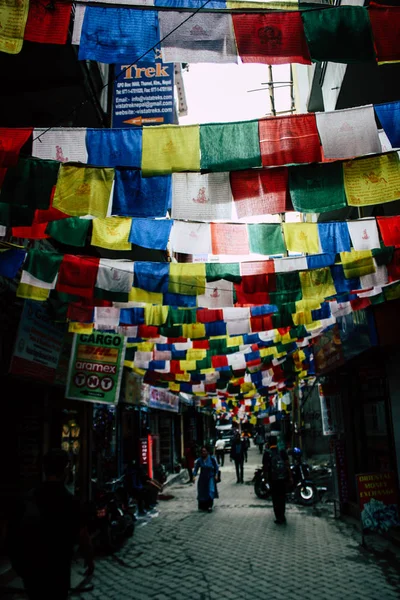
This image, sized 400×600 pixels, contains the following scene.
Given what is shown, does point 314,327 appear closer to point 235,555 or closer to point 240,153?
point 235,555

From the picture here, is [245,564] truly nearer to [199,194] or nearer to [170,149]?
[199,194]

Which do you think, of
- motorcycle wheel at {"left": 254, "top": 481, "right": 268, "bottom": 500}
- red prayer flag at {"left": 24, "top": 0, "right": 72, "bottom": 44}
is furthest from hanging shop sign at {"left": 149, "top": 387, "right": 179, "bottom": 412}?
red prayer flag at {"left": 24, "top": 0, "right": 72, "bottom": 44}

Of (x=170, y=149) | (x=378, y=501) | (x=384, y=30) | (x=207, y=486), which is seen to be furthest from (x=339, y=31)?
(x=207, y=486)

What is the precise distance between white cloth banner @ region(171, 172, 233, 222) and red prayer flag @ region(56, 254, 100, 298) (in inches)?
115

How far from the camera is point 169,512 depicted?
14.2 meters

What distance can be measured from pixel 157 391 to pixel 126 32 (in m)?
18.3

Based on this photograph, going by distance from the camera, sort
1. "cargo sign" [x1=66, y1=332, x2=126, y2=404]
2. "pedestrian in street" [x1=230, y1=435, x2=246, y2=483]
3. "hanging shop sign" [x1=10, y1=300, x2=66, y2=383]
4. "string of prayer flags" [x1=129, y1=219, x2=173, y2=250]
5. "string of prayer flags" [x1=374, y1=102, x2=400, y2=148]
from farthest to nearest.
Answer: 1. "pedestrian in street" [x1=230, y1=435, x2=246, y2=483]
2. "cargo sign" [x1=66, y1=332, x2=126, y2=404]
3. "hanging shop sign" [x1=10, y1=300, x2=66, y2=383]
4. "string of prayer flags" [x1=129, y1=219, x2=173, y2=250]
5. "string of prayer flags" [x1=374, y1=102, x2=400, y2=148]

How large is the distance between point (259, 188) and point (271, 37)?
5.12 ft

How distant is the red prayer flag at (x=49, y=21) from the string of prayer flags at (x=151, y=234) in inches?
111

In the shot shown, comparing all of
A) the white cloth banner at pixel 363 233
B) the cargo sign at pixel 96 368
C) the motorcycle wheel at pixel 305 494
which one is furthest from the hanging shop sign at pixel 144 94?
the motorcycle wheel at pixel 305 494

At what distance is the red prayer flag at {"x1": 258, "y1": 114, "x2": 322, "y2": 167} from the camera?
4.71 metres

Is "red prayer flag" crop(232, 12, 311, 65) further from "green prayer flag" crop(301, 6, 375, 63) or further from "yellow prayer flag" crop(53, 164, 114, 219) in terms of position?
"yellow prayer flag" crop(53, 164, 114, 219)

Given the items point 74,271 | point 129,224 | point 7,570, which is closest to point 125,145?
point 129,224

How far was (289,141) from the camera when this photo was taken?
4.71 meters
